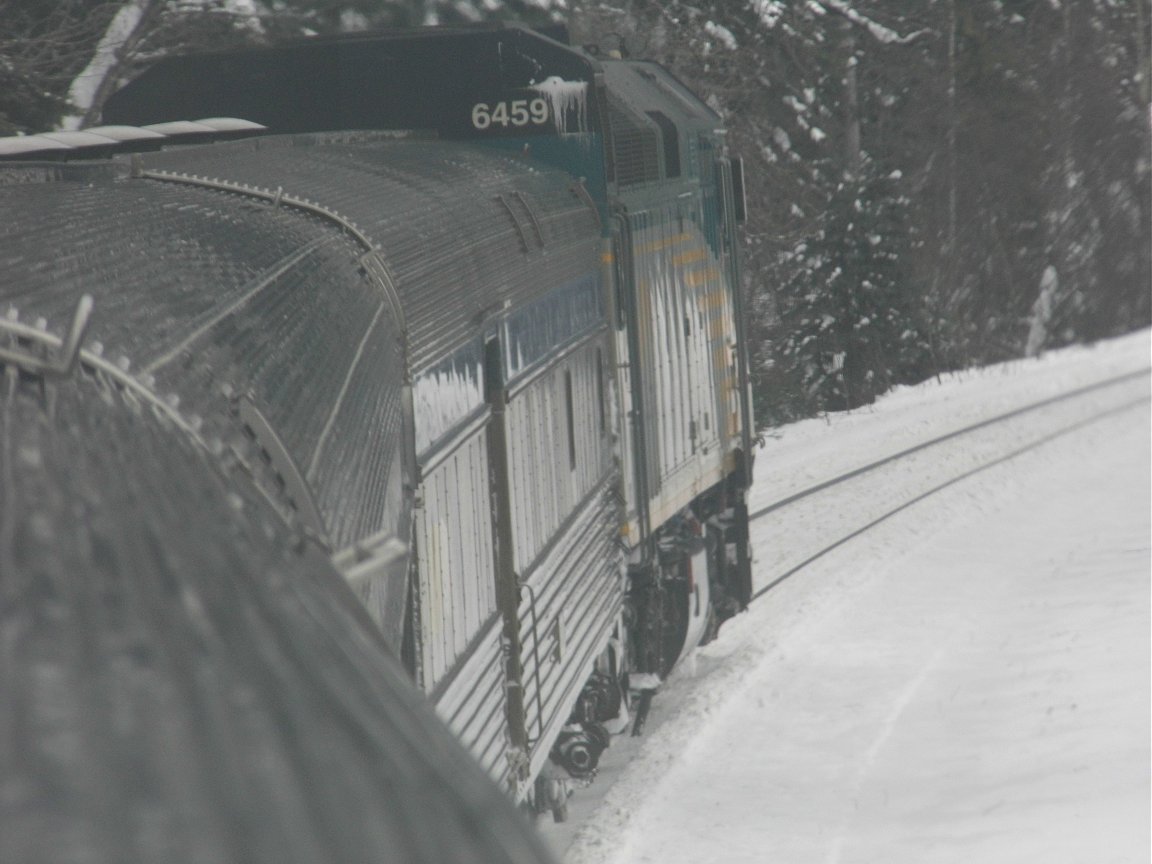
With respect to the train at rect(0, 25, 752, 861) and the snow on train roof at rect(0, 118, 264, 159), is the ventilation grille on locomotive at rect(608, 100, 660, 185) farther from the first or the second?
the snow on train roof at rect(0, 118, 264, 159)

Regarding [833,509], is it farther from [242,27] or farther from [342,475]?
[342,475]

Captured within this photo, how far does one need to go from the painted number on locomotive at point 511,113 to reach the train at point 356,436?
14mm

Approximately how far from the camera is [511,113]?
8180 millimetres

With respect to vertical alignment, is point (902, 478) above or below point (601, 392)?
below

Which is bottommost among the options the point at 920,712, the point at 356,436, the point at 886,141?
the point at 920,712

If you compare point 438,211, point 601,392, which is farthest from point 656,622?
point 438,211

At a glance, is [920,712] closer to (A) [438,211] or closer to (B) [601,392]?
(B) [601,392]

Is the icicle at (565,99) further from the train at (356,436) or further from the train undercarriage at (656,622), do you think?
the train undercarriage at (656,622)

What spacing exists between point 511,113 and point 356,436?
5325 mm

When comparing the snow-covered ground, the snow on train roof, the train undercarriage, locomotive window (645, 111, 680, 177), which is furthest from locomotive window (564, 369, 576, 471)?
locomotive window (645, 111, 680, 177)

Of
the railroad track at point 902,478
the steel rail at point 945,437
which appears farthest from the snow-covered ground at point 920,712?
the steel rail at point 945,437

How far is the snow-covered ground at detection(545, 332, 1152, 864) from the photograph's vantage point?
7.59m

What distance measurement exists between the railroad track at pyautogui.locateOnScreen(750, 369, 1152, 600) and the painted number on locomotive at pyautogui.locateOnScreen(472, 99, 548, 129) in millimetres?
5865

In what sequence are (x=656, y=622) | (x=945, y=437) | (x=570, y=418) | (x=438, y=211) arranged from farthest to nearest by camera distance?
(x=945, y=437)
(x=656, y=622)
(x=570, y=418)
(x=438, y=211)
